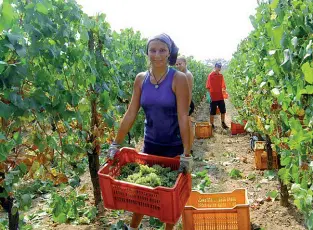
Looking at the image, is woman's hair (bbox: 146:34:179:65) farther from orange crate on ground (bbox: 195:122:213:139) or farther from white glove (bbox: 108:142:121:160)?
orange crate on ground (bbox: 195:122:213:139)

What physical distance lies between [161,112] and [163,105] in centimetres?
Answer: 7

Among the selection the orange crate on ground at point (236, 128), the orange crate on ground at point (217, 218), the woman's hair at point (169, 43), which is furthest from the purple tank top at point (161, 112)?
the orange crate on ground at point (236, 128)

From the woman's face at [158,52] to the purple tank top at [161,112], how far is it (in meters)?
0.15

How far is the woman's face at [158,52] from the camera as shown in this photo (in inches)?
108

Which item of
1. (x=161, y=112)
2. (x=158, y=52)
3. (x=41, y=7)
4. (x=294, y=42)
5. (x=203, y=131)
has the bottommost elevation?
(x=203, y=131)

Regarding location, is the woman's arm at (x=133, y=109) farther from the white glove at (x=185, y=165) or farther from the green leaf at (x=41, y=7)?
the green leaf at (x=41, y=7)

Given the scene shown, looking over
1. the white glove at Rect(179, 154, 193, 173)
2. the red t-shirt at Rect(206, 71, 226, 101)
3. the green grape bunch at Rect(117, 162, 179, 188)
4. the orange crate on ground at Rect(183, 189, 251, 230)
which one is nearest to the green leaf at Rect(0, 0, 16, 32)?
the green grape bunch at Rect(117, 162, 179, 188)

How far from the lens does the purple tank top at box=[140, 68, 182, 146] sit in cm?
288

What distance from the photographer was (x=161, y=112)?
2.93 m

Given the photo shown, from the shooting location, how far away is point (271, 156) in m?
5.24

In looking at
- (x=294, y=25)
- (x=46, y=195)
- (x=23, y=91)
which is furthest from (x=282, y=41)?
(x=46, y=195)

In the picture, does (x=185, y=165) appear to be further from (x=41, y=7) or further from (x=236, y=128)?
(x=236, y=128)

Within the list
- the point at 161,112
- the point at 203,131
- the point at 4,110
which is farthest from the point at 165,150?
the point at 203,131

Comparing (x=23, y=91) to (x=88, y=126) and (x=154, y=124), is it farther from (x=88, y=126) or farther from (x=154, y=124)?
(x=88, y=126)
